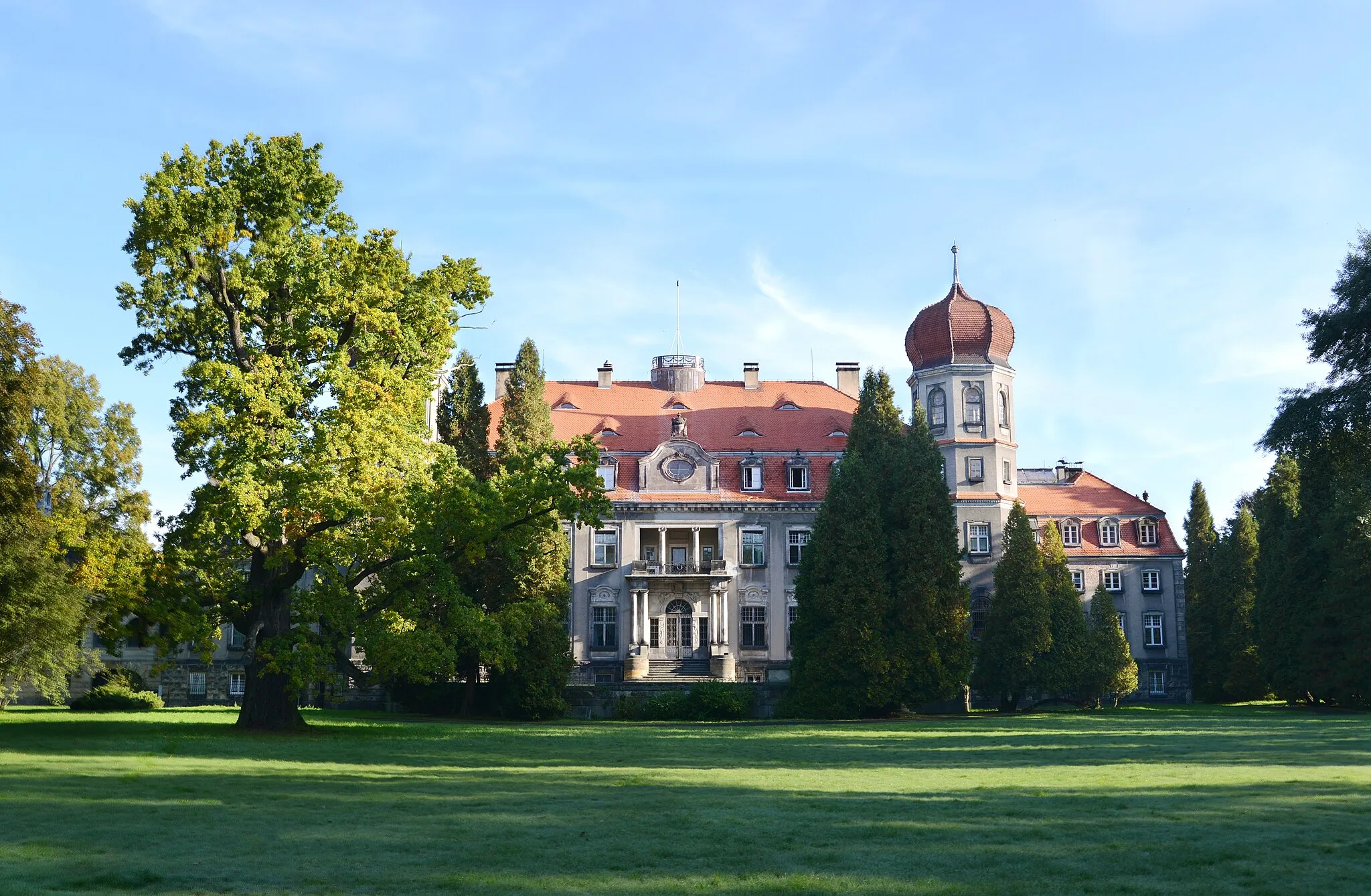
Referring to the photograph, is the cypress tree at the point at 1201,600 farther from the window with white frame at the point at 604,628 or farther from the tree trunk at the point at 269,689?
the tree trunk at the point at 269,689

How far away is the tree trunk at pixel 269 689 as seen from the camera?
28188 mm

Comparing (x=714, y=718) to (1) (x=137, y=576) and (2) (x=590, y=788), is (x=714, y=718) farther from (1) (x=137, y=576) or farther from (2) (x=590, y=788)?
(2) (x=590, y=788)

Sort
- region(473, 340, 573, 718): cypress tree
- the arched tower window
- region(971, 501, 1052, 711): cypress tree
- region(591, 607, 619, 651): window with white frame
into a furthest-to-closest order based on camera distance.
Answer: the arched tower window
region(591, 607, 619, 651): window with white frame
region(971, 501, 1052, 711): cypress tree
region(473, 340, 573, 718): cypress tree

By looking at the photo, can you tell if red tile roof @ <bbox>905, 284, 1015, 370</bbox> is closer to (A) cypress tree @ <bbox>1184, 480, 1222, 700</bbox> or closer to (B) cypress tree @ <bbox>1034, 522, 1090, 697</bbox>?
(B) cypress tree @ <bbox>1034, 522, 1090, 697</bbox>

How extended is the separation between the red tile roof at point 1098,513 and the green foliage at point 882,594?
85.5 ft

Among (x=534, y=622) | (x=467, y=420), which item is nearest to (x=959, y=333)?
(x=467, y=420)

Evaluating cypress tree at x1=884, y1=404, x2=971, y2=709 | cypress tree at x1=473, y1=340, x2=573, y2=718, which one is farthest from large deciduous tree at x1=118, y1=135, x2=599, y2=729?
cypress tree at x1=884, y1=404, x2=971, y2=709

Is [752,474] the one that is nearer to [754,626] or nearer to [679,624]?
[754,626]

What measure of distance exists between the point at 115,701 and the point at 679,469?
26590mm

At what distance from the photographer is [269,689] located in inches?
1118

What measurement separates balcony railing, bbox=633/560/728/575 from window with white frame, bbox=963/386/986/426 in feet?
45.8

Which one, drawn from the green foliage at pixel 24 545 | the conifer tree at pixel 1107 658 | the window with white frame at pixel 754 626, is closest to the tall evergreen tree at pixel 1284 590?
the conifer tree at pixel 1107 658

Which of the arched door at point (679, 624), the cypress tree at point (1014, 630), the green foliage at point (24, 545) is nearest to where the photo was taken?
the green foliage at point (24, 545)

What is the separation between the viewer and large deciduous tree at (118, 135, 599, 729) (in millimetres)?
26547
